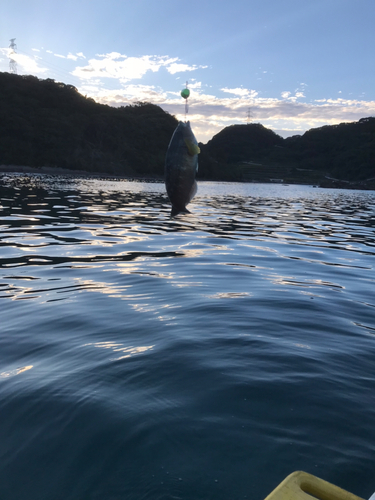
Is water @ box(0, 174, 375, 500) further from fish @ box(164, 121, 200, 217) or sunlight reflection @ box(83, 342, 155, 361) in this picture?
fish @ box(164, 121, 200, 217)

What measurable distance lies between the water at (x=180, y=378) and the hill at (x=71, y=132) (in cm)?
7582

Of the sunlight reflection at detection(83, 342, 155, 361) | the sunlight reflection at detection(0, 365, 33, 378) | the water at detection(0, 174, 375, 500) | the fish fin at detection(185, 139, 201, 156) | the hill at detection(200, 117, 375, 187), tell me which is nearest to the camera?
the water at detection(0, 174, 375, 500)

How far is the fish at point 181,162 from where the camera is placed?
472 cm

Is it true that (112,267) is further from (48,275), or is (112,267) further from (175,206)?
(175,206)

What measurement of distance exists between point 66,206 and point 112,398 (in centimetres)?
1675

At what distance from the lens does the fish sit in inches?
186

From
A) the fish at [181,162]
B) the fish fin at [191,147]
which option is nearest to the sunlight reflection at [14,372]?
the fish at [181,162]

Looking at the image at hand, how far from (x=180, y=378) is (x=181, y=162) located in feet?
7.87

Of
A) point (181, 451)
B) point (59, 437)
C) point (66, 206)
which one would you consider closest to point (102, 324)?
point (59, 437)

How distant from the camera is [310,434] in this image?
2.85 meters

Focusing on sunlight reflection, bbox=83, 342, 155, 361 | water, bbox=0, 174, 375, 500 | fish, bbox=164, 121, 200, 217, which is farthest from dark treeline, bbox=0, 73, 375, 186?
sunlight reflection, bbox=83, 342, 155, 361

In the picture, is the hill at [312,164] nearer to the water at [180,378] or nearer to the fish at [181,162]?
the water at [180,378]

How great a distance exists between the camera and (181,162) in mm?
4730

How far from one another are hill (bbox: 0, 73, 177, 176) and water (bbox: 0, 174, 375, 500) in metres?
75.8
